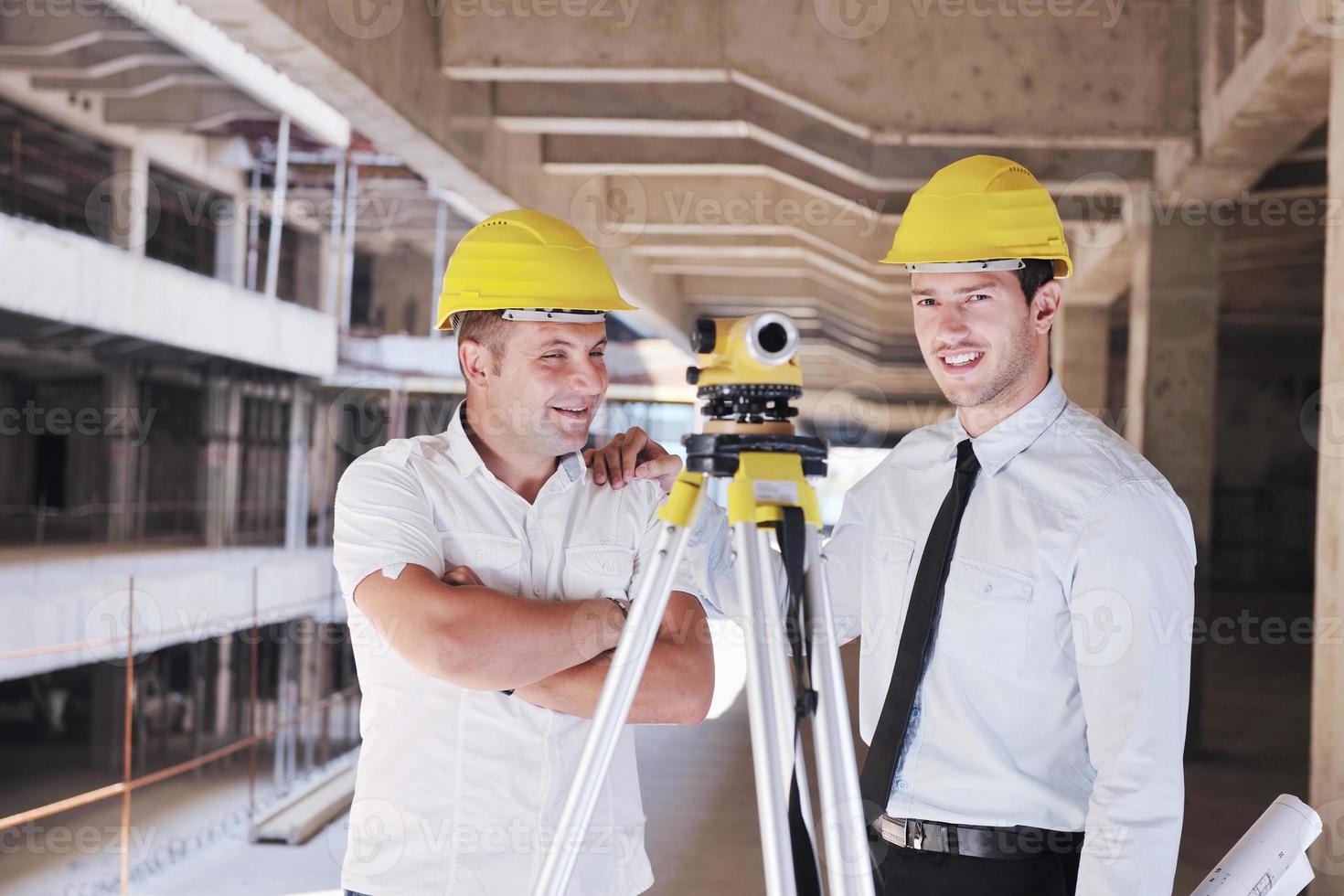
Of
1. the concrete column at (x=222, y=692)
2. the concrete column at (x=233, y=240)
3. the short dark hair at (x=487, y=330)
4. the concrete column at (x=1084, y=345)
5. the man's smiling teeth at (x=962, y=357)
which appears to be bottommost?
the concrete column at (x=222, y=692)

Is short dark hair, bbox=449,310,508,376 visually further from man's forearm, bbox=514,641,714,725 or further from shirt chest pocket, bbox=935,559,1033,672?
shirt chest pocket, bbox=935,559,1033,672

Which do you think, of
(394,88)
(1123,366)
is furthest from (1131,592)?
(1123,366)

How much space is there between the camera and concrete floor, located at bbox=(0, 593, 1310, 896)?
5734mm

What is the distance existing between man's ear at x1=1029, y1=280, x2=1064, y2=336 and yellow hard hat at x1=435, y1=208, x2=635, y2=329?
684 mm

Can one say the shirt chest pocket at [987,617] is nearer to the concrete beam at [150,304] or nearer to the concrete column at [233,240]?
the concrete beam at [150,304]

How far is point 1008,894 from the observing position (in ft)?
6.30

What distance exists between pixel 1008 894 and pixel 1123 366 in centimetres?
2166

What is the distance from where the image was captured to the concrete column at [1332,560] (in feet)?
12.5

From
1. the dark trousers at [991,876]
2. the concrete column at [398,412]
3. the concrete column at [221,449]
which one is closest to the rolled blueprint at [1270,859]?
the dark trousers at [991,876]

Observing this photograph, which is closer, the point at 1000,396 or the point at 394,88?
the point at 1000,396

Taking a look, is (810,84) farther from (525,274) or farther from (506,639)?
(506,639)

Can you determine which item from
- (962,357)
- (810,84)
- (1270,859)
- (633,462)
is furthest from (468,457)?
(810,84)

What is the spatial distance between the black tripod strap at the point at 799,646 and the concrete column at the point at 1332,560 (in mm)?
2810

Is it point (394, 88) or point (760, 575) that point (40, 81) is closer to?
point (394, 88)
